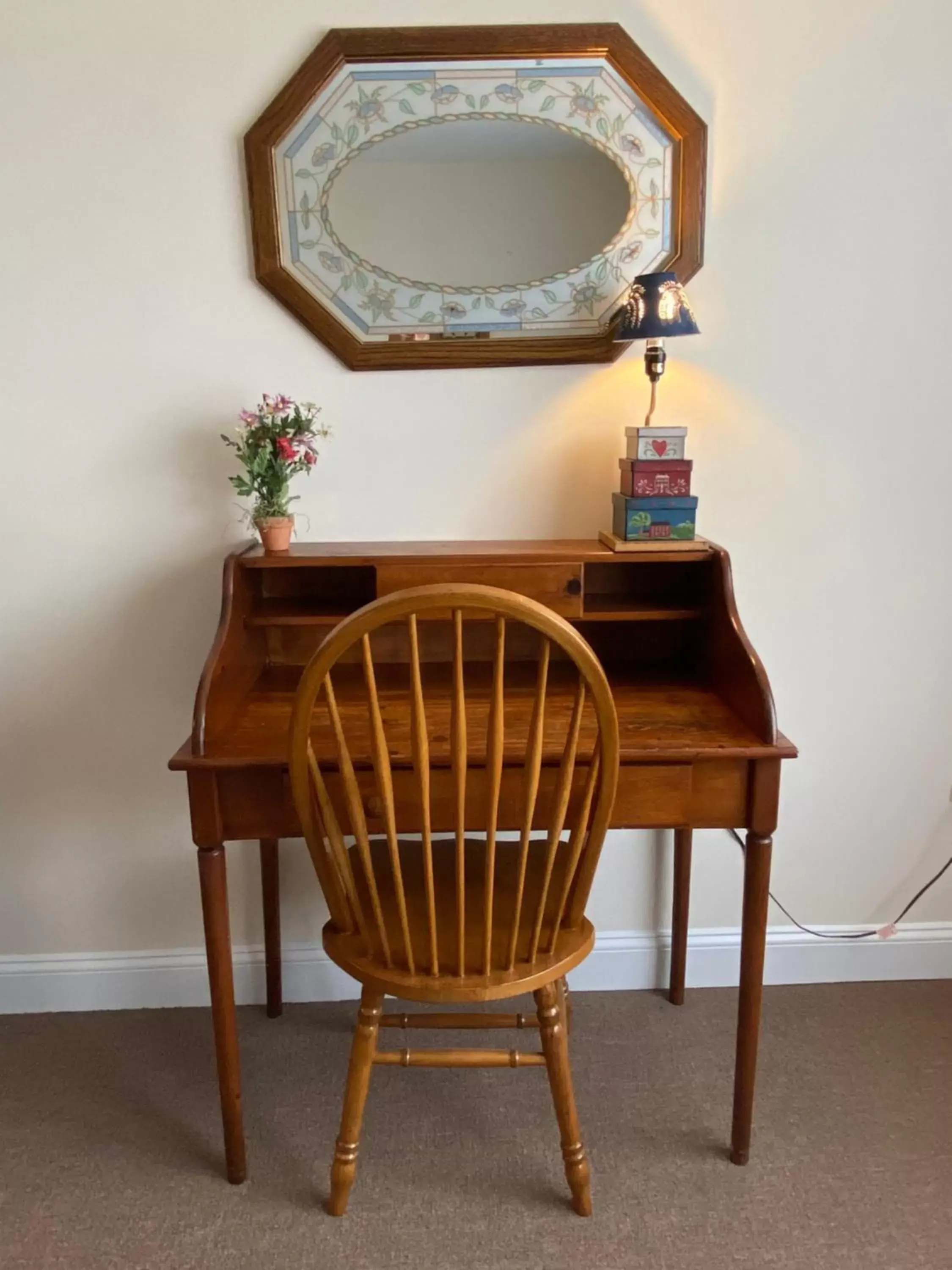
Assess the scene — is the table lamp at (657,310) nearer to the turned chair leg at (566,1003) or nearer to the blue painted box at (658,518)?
the blue painted box at (658,518)

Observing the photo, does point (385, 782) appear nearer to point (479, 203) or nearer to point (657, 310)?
point (657, 310)

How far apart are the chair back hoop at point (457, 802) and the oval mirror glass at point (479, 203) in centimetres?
76

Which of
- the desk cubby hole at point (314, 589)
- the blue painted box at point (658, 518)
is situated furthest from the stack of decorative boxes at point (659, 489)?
the desk cubby hole at point (314, 589)

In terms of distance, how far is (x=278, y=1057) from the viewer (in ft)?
5.99

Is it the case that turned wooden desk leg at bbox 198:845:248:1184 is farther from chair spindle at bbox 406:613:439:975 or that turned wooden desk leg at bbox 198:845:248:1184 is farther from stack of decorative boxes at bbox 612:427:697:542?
stack of decorative boxes at bbox 612:427:697:542

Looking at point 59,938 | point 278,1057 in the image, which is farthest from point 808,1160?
A: point 59,938

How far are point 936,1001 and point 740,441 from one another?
1243mm

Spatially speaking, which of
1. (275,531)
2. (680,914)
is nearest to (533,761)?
(275,531)

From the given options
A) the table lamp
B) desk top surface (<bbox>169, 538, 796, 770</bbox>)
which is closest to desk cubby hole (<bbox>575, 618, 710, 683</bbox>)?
desk top surface (<bbox>169, 538, 796, 770</bbox>)

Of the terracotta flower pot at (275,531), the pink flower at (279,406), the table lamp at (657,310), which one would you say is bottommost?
the terracotta flower pot at (275,531)

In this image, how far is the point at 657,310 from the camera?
1573 mm

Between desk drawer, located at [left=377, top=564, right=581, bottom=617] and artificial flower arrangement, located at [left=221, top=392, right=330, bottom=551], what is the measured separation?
20 cm

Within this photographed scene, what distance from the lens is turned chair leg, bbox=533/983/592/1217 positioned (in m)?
1.40

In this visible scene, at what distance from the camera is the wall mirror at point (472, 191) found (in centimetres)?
163
